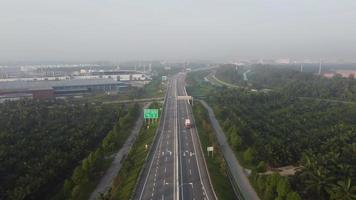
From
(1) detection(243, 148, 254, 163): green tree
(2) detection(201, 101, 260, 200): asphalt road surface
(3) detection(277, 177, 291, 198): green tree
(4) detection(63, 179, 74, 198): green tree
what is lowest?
(4) detection(63, 179, 74, 198): green tree

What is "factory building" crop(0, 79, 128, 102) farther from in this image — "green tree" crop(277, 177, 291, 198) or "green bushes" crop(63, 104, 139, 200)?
"green tree" crop(277, 177, 291, 198)

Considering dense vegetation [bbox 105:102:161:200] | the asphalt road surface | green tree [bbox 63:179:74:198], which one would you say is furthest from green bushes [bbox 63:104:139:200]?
the asphalt road surface

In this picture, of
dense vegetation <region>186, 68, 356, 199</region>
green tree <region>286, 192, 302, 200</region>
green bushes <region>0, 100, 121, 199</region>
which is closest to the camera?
green tree <region>286, 192, 302, 200</region>

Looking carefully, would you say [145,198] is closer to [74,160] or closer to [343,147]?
[74,160]

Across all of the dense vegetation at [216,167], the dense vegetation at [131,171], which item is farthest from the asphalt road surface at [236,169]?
the dense vegetation at [131,171]

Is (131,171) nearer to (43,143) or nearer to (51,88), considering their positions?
(43,143)

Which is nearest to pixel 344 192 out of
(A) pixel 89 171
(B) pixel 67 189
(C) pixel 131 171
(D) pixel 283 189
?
(D) pixel 283 189

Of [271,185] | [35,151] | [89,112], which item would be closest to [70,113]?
[89,112]
